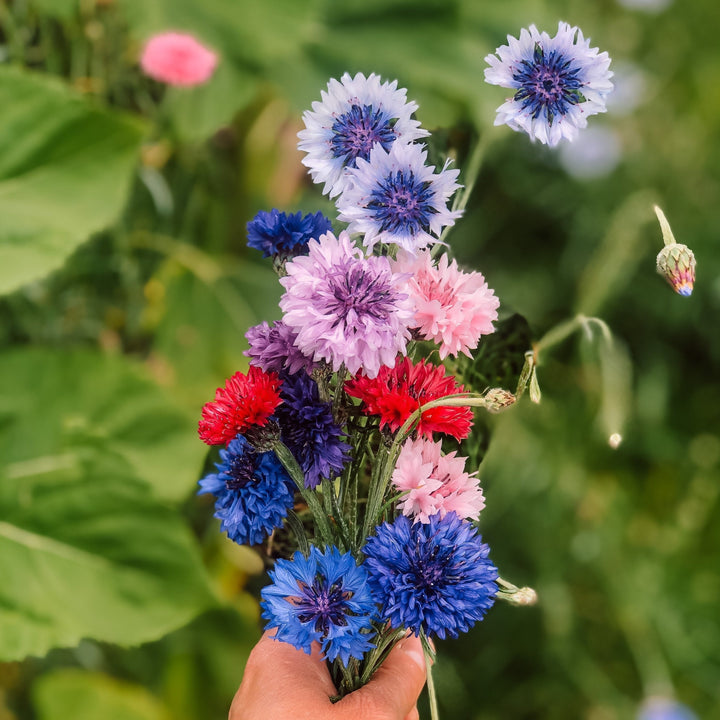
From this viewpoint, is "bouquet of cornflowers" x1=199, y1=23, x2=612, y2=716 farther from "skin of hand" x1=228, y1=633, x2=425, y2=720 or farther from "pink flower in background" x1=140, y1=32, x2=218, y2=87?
"pink flower in background" x1=140, y1=32, x2=218, y2=87

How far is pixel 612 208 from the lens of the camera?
0.92 metres

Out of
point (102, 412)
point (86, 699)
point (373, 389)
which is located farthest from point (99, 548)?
point (373, 389)

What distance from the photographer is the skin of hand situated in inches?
8.2

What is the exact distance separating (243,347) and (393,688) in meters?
0.45

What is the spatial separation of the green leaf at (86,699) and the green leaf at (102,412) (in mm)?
204

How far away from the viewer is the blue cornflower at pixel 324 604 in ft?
0.59

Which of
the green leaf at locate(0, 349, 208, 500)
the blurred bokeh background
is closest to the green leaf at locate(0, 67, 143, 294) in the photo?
the blurred bokeh background

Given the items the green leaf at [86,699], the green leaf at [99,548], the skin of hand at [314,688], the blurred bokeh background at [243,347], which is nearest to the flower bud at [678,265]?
the blurred bokeh background at [243,347]

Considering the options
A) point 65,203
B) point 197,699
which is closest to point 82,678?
point 197,699

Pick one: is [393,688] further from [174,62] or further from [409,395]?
[174,62]

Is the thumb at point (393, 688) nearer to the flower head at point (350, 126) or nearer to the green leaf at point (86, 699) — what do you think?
the flower head at point (350, 126)

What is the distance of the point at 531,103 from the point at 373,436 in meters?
0.10

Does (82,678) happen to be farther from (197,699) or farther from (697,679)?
(697,679)

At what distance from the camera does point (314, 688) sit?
0.72 ft
